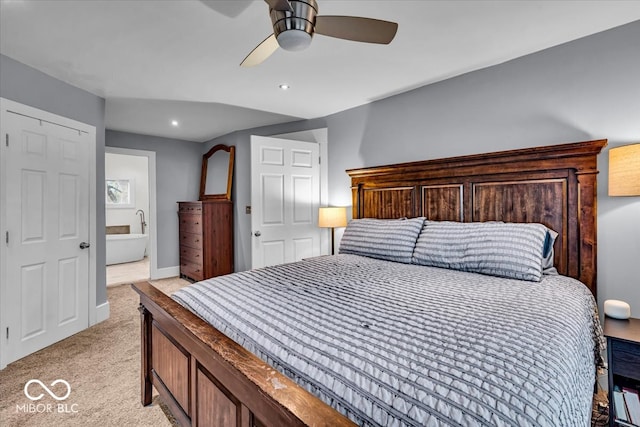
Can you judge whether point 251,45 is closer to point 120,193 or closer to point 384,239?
point 384,239

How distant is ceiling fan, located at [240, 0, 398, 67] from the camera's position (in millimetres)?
1385

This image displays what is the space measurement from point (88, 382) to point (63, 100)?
7.93 ft

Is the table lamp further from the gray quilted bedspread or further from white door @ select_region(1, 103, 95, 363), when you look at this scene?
white door @ select_region(1, 103, 95, 363)

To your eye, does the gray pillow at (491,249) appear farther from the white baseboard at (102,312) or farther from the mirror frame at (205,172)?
the mirror frame at (205,172)

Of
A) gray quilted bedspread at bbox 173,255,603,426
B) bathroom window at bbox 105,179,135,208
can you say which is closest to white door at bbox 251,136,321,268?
gray quilted bedspread at bbox 173,255,603,426

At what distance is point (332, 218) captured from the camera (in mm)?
3549

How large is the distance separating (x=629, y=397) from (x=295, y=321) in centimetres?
172

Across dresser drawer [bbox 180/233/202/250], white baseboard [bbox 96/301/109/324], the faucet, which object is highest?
the faucet

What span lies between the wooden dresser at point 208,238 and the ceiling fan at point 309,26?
3302 mm

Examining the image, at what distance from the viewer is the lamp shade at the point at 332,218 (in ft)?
11.6

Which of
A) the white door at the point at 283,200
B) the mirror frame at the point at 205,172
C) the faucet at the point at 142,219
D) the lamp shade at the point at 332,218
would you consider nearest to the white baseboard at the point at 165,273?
the mirror frame at the point at 205,172

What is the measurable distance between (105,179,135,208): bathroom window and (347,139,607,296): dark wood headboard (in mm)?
6706

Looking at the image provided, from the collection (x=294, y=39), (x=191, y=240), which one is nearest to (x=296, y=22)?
(x=294, y=39)

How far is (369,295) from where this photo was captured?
4.83 feet
